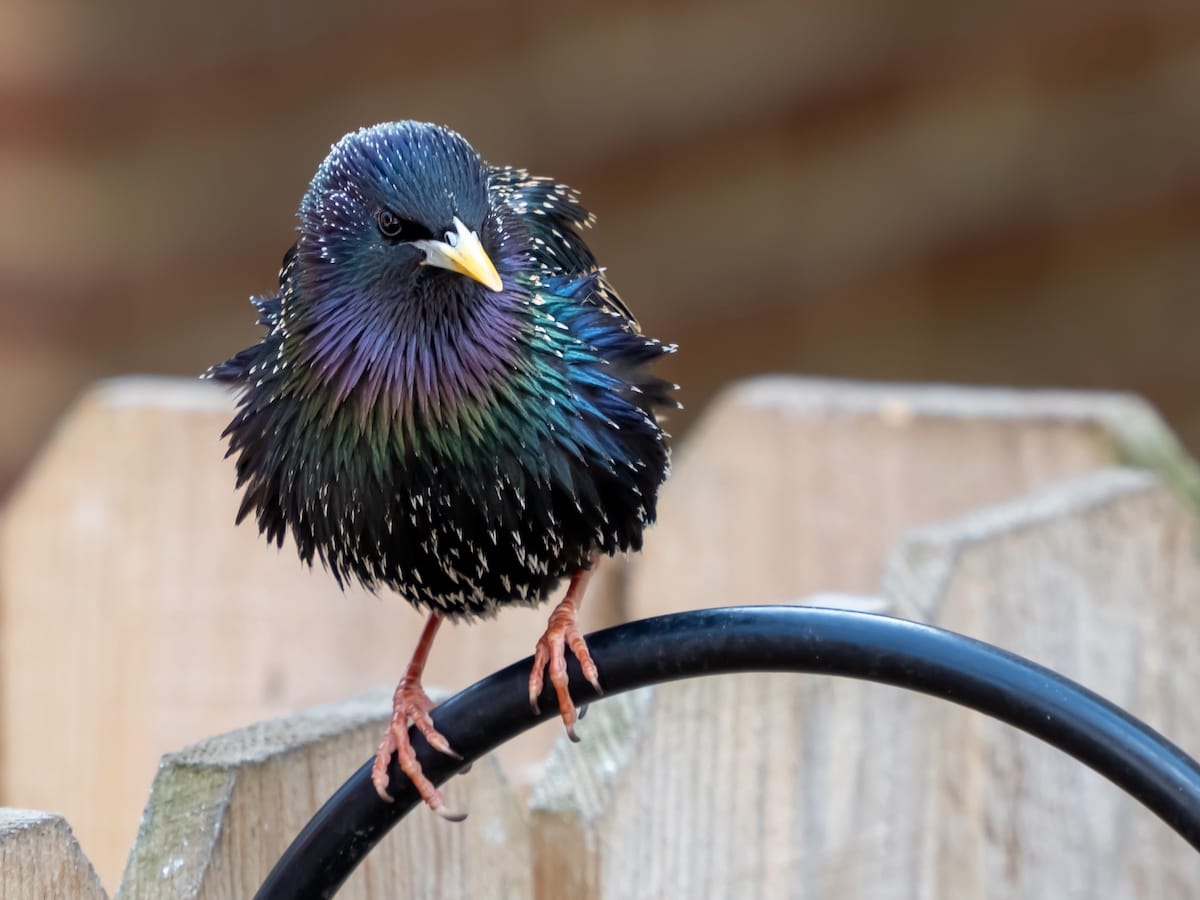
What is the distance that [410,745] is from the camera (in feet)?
4.29

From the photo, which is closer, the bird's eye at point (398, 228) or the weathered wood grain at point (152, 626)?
the bird's eye at point (398, 228)

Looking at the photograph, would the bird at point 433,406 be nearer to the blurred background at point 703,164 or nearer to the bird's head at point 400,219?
the bird's head at point 400,219

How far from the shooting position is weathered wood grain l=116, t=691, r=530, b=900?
1.23 metres

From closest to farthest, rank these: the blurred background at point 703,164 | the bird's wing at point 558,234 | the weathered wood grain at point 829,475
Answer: the bird's wing at point 558,234 → the weathered wood grain at point 829,475 → the blurred background at point 703,164

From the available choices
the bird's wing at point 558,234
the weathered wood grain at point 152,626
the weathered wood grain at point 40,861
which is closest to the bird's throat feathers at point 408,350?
the bird's wing at point 558,234

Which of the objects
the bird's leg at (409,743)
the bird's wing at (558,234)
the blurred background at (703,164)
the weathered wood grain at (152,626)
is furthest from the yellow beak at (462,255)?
the blurred background at (703,164)

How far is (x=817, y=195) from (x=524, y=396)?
123 inches

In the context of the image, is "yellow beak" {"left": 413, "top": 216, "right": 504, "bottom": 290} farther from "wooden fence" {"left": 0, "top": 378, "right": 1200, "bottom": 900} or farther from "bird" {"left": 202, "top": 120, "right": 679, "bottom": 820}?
"wooden fence" {"left": 0, "top": 378, "right": 1200, "bottom": 900}

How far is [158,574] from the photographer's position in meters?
2.46

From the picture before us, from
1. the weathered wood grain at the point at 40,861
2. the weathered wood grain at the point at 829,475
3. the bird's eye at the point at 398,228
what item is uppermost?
the weathered wood grain at the point at 829,475

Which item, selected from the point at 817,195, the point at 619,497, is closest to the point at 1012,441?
the point at 619,497

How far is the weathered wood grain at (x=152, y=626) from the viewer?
2.41m

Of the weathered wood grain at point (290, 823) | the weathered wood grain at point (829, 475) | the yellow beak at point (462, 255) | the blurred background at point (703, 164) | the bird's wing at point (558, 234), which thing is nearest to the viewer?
the weathered wood grain at point (290, 823)

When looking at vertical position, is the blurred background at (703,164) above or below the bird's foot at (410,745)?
above
